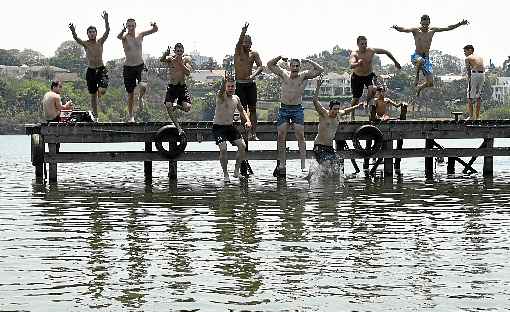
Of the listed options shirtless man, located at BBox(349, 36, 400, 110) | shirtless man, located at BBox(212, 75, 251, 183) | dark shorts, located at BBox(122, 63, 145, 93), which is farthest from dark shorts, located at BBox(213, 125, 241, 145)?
shirtless man, located at BBox(349, 36, 400, 110)

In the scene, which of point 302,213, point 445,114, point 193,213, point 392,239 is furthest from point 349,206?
point 445,114

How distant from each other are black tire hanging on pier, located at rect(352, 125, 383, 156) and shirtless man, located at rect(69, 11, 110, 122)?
5544 mm

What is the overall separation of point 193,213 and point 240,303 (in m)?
7.55

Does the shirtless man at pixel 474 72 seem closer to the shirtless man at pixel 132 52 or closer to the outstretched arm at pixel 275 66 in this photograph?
the outstretched arm at pixel 275 66

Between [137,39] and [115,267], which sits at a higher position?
[137,39]

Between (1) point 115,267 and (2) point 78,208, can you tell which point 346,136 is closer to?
(2) point 78,208

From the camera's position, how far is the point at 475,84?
88.6ft

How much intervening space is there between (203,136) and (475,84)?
6792mm

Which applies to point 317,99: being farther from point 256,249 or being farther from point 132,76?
point 256,249

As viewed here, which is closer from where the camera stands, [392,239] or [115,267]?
[115,267]

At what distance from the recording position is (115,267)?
12.8 metres

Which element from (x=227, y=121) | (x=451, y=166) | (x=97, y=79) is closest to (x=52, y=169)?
(x=97, y=79)

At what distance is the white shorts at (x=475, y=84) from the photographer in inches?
1062

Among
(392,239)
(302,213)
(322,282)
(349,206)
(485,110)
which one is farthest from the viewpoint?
(485,110)
